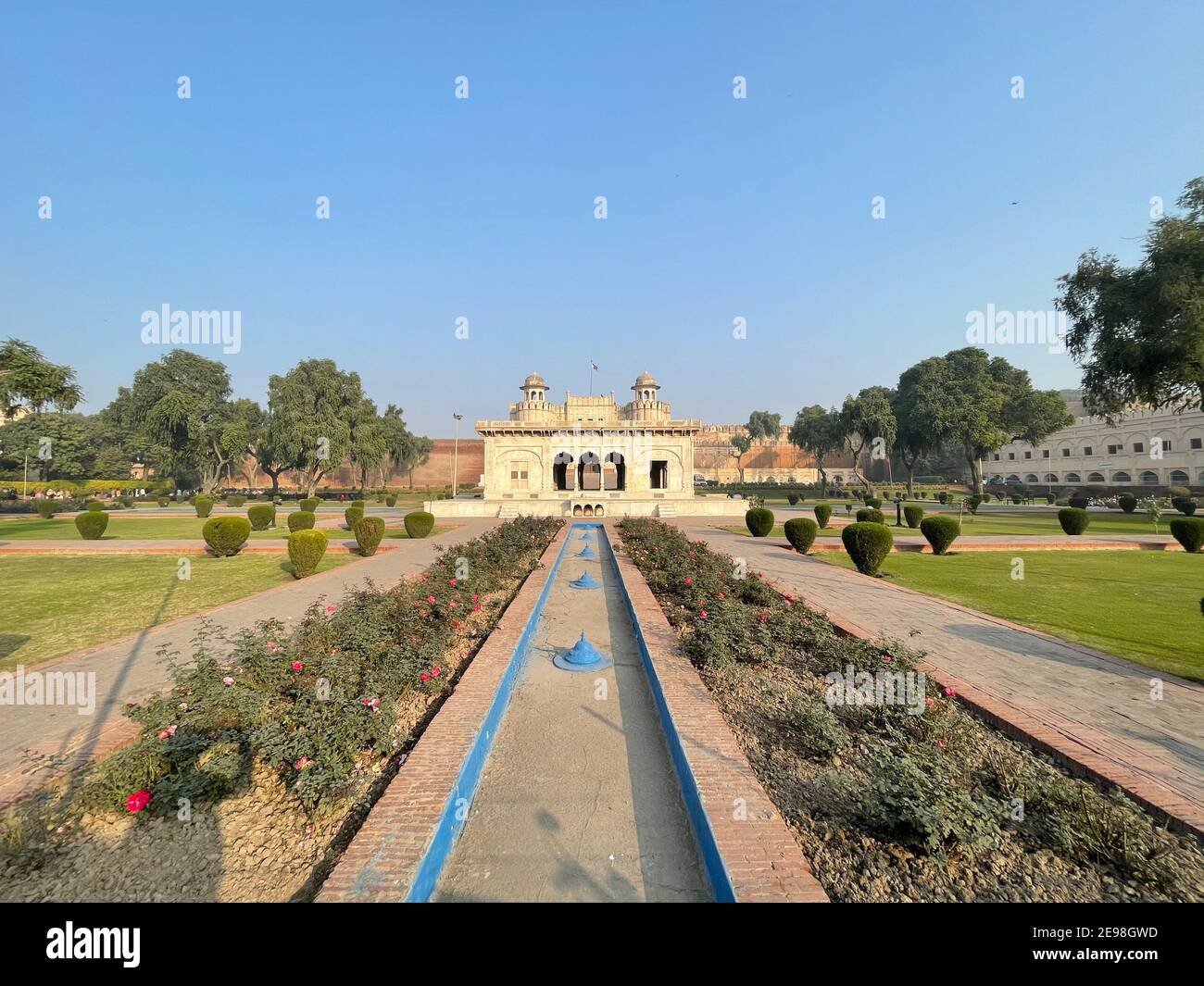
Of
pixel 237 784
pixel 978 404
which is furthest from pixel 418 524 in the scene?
pixel 978 404

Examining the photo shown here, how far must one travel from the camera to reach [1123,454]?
158 feet

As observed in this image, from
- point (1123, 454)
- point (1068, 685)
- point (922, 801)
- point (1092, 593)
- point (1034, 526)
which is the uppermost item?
point (1123, 454)

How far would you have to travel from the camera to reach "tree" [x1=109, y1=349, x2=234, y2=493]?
4022 cm

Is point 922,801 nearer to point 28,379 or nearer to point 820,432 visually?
point 28,379

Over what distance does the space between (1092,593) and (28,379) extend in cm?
2921

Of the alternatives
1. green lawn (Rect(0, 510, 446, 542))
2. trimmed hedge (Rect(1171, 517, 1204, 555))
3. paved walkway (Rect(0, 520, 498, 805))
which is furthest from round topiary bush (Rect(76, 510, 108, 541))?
trimmed hedge (Rect(1171, 517, 1204, 555))

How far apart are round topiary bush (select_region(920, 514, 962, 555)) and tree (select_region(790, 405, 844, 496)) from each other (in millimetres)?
35154

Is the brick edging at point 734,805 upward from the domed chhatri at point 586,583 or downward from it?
upward

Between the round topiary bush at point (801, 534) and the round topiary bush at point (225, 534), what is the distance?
48.8 feet

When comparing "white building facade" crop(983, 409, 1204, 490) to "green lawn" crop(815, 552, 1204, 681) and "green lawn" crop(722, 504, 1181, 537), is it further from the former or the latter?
"green lawn" crop(815, 552, 1204, 681)

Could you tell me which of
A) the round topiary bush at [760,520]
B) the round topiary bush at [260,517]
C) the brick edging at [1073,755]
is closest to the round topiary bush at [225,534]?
the round topiary bush at [260,517]

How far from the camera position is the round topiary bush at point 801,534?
14617 millimetres

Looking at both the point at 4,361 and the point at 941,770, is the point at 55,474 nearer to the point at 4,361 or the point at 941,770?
the point at 4,361

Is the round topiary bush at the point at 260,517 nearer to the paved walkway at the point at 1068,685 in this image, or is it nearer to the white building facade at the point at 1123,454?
the paved walkway at the point at 1068,685
